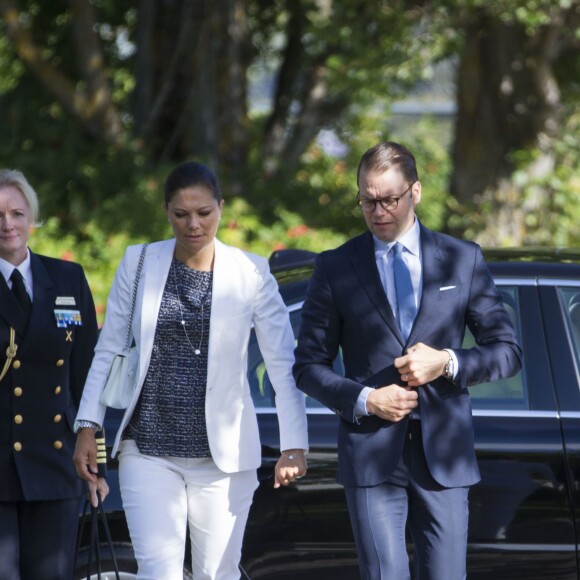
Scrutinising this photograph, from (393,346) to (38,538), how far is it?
1.39 metres

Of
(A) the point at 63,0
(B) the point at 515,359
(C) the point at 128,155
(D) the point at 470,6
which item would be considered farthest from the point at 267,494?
(A) the point at 63,0

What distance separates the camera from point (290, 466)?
4000mm

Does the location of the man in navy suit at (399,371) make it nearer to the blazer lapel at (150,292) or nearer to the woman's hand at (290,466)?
the woman's hand at (290,466)

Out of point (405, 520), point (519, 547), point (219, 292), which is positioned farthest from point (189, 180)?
point (519, 547)

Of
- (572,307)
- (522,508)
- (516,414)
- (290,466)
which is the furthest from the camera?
(572,307)

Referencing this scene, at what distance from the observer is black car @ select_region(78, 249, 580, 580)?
181 inches

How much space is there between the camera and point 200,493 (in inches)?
161

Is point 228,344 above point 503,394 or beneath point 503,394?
above

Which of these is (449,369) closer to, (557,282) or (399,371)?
(399,371)

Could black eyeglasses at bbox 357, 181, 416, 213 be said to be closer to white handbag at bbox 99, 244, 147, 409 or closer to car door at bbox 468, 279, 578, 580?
white handbag at bbox 99, 244, 147, 409

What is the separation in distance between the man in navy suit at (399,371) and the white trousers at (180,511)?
0.42 m

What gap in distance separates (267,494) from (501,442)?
3.01ft

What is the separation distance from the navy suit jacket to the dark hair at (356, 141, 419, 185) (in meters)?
0.25

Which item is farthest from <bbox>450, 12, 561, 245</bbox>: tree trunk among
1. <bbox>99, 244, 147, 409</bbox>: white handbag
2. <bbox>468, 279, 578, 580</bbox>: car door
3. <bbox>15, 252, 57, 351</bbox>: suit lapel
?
<bbox>99, 244, 147, 409</bbox>: white handbag
